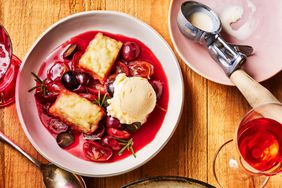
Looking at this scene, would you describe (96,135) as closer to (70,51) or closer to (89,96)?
(89,96)

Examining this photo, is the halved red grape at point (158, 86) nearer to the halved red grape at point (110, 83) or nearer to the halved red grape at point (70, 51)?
the halved red grape at point (110, 83)

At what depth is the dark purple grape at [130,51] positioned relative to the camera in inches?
69.1

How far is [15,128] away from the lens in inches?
69.4

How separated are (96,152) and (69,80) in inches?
9.5

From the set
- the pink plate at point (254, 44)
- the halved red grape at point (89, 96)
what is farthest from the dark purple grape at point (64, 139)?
the pink plate at point (254, 44)

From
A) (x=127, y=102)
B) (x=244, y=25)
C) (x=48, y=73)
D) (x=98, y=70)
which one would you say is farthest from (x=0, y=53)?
(x=244, y=25)

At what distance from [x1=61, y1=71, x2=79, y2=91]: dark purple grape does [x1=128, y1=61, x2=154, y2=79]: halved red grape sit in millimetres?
184

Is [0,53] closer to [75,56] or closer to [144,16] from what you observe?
[75,56]

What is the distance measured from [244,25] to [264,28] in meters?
0.07

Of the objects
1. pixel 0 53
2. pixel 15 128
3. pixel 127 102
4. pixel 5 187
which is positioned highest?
pixel 0 53

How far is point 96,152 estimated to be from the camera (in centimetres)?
173

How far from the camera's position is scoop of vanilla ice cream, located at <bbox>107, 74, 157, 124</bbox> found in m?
1.70

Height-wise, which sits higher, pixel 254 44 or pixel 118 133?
pixel 254 44

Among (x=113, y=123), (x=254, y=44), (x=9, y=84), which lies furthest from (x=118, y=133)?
(x=254, y=44)
